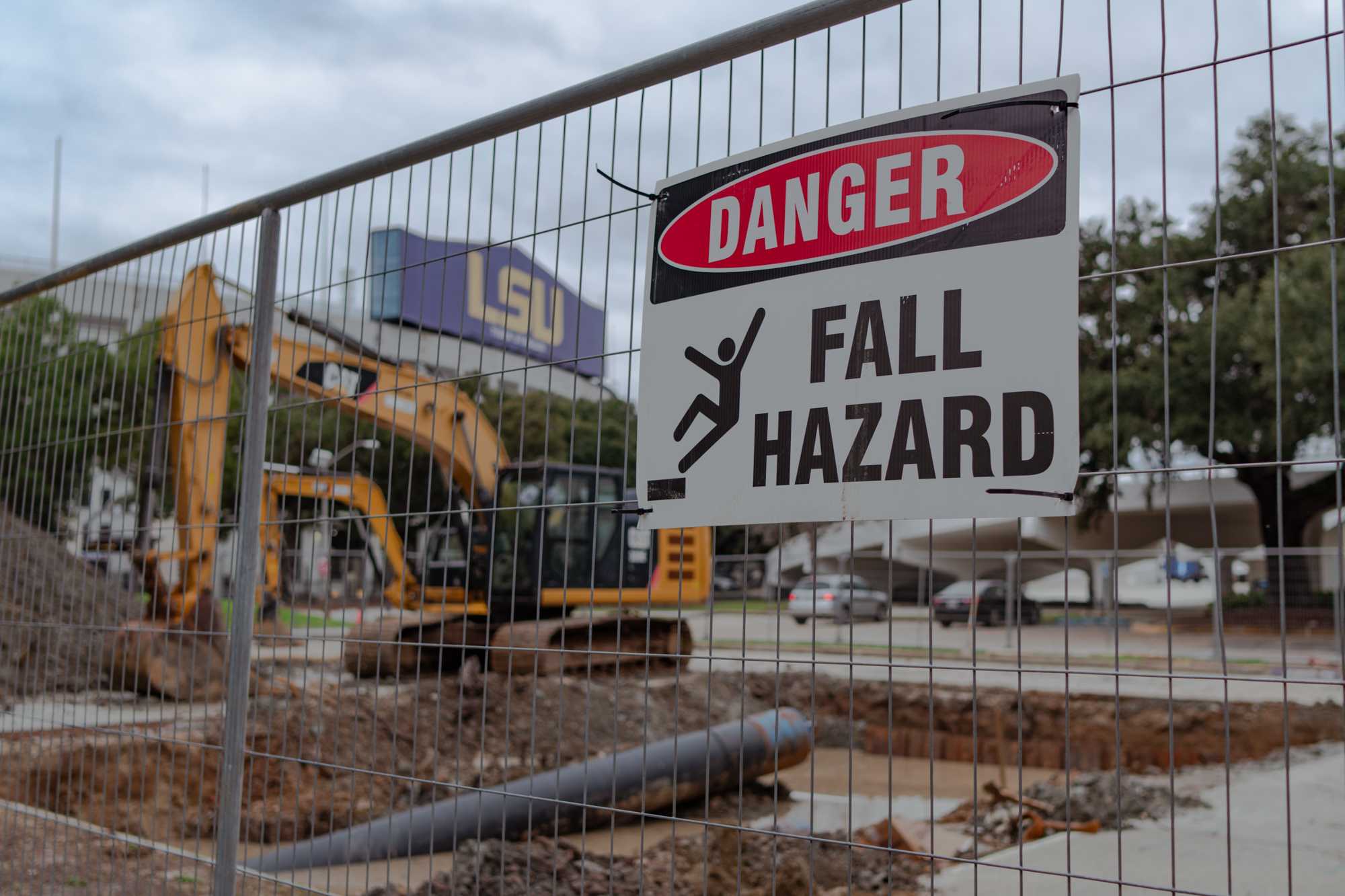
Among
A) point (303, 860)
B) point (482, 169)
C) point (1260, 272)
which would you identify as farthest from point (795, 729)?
point (1260, 272)

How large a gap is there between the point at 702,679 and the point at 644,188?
16.3 m

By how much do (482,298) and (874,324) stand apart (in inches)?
57.8

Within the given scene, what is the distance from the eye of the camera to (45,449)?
5094mm

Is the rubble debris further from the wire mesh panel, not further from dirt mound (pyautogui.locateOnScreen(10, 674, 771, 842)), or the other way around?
dirt mound (pyautogui.locateOnScreen(10, 674, 771, 842))

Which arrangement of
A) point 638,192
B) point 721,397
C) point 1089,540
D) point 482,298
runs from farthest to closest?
point 1089,540 < point 482,298 < point 638,192 < point 721,397

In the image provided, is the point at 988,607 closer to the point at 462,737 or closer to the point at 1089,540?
the point at 462,737

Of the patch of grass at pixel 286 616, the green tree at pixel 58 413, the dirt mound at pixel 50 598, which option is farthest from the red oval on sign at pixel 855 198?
the dirt mound at pixel 50 598

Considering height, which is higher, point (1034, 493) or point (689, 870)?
point (1034, 493)

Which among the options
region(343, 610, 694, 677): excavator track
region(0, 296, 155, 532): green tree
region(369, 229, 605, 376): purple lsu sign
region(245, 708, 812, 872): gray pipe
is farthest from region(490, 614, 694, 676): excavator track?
region(369, 229, 605, 376): purple lsu sign

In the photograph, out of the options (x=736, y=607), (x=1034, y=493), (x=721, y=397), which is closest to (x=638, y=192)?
(x=721, y=397)

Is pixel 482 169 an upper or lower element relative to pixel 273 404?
upper

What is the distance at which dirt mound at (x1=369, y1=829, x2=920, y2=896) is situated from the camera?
25.8 ft

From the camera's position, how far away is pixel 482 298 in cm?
354

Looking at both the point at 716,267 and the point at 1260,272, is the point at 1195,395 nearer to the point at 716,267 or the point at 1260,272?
the point at 1260,272
